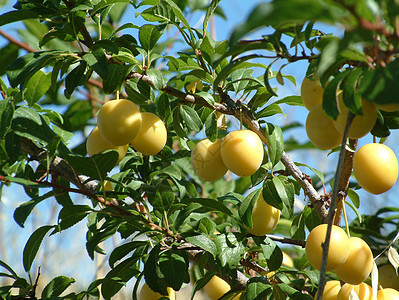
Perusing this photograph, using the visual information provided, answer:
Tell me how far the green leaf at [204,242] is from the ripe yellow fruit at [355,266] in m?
0.25

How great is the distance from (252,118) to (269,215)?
0.21 meters

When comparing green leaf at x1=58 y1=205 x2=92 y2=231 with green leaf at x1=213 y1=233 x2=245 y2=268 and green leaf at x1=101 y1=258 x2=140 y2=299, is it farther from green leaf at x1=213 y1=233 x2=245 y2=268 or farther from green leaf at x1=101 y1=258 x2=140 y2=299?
green leaf at x1=213 y1=233 x2=245 y2=268

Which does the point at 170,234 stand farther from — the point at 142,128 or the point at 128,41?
the point at 128,41

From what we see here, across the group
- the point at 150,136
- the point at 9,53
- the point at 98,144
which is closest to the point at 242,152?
the point at 150,136

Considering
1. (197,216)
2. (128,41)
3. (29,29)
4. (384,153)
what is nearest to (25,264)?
(197,216)

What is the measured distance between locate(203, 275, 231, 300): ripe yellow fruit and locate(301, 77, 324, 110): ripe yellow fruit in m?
0.60

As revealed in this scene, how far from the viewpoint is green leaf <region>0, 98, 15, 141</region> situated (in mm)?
937

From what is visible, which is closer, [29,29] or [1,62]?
[1,62]

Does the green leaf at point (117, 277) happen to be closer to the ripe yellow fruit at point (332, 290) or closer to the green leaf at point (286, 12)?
the ripe yellow fruit at point (332, 290)

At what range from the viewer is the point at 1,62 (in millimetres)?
1643

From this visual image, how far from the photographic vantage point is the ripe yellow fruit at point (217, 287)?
1.25m

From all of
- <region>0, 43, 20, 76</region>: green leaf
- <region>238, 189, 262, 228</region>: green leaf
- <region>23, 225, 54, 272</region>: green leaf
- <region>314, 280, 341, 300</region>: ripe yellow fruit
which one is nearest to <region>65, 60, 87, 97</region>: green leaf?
<region>23, 225, 54, 272</region>: green leaf

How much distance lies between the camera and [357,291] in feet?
3.04

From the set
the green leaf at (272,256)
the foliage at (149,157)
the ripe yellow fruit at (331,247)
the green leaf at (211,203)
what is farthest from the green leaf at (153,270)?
the ripe yellow fruit at (331,247)
